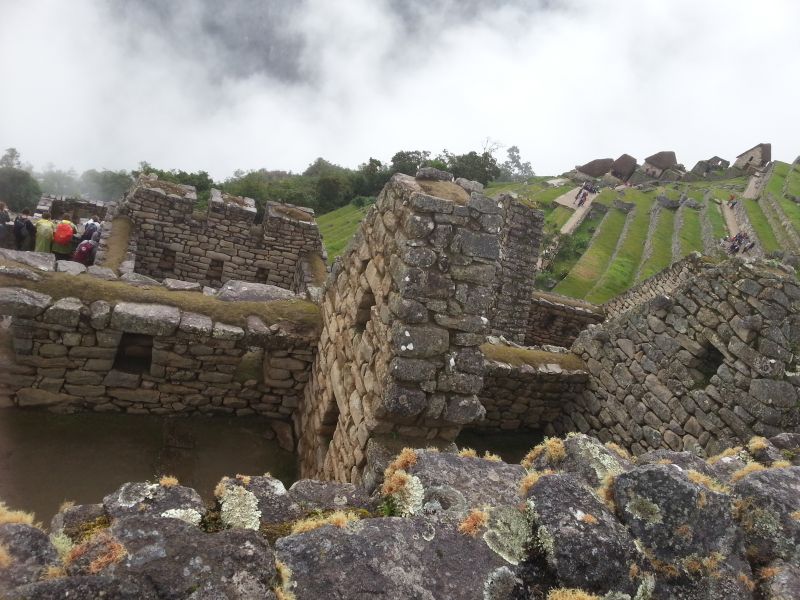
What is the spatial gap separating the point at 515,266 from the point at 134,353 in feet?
33.4

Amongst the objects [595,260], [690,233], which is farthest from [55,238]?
[690,233]

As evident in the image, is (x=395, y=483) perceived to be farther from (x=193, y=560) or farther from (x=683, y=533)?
(x=683, y=533)

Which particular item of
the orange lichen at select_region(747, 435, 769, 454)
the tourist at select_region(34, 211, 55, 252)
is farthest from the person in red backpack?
the orange lichen at select_region(747, 435, 769, 454)

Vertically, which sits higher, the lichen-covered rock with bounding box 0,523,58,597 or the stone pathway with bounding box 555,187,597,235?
the stone pathway with bounding box 555,187,597,235

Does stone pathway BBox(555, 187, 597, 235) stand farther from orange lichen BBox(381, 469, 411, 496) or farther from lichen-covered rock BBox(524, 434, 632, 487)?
orange lichen BBox(381, 469, 411, 496)

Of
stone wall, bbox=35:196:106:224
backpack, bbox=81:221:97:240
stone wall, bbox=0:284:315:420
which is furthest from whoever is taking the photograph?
stone wall, bbox=35:196:106:224

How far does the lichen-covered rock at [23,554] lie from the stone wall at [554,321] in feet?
53.6

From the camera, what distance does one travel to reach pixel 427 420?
15.9ft

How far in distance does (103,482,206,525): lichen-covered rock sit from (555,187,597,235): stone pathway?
42.4m

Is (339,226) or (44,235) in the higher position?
(339,226)

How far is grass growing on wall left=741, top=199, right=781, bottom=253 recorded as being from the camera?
36.4 metres

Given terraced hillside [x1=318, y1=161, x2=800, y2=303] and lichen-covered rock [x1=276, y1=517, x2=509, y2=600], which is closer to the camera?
lichen-covered rock [x1=276, y1=517, x2=509, y2=600]

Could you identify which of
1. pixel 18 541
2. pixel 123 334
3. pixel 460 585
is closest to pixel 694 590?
pixel 460 585

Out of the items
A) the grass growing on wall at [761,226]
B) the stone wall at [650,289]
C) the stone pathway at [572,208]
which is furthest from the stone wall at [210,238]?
the stone pathway at [572,208]
